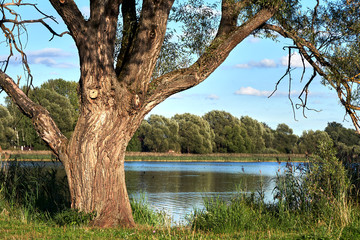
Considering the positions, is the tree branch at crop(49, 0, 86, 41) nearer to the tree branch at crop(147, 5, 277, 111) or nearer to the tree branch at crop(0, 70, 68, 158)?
the tree branch at crop(0, 70, 68, 158)

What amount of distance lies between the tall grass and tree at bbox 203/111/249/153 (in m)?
72.3

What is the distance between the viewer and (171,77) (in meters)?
10.1

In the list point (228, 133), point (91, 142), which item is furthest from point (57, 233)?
point (228, 133)

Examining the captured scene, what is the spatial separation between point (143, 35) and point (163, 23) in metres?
0.58

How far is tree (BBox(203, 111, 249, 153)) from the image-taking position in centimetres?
8306

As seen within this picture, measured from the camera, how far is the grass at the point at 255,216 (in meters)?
8.24

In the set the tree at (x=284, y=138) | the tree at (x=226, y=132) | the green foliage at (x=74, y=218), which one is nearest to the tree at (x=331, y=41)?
the green foliage at (x=74, y=218)

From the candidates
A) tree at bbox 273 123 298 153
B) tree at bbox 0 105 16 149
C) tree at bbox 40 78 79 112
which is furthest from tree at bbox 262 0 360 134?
tree at bbox 273 123 298 153

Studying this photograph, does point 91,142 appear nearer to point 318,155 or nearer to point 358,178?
point 318,155

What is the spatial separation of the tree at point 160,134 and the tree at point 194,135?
76.0 inches

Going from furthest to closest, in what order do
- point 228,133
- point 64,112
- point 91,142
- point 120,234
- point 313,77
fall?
point 228,133
point 64,112
point 313,77
point 91,142
point 120,234

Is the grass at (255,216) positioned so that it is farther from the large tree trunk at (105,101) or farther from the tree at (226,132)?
the tree at (226,132)

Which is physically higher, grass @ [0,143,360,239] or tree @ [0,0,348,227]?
tree @ [0,0,348,227]

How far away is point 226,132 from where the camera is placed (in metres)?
84.0
